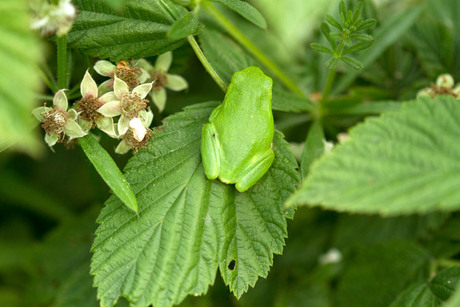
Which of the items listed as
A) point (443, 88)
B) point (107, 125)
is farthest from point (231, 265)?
point (443, 88)

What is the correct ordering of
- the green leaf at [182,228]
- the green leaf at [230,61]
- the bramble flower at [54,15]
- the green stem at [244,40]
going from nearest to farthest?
the bramble flower at [54,15] → the green leaf at [182,228] → the green stem at [244,40] → the green leaf at [230,61]

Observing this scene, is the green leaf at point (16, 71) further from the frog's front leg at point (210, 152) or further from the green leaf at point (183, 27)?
the frog's front leg at point (210, 152)

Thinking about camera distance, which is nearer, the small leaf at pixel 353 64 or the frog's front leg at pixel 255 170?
the frog's front leg at pixel 255 170

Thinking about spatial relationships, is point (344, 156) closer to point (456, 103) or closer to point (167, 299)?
point (456, 103)

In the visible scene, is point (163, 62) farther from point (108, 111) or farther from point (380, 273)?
point (380, 273)

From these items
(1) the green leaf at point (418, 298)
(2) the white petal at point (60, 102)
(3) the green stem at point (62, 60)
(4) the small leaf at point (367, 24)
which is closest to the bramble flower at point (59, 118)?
(2) the white petal at point (60, 102)

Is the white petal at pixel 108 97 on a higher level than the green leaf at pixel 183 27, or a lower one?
lower

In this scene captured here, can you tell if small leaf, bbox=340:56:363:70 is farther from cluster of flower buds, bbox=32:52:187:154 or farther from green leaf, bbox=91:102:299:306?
cluster of flower buds, bbox=32:52:187:154

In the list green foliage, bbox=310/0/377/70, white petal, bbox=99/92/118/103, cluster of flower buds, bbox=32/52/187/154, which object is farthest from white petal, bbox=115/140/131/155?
green foliage, bbox=310/0/377/70
